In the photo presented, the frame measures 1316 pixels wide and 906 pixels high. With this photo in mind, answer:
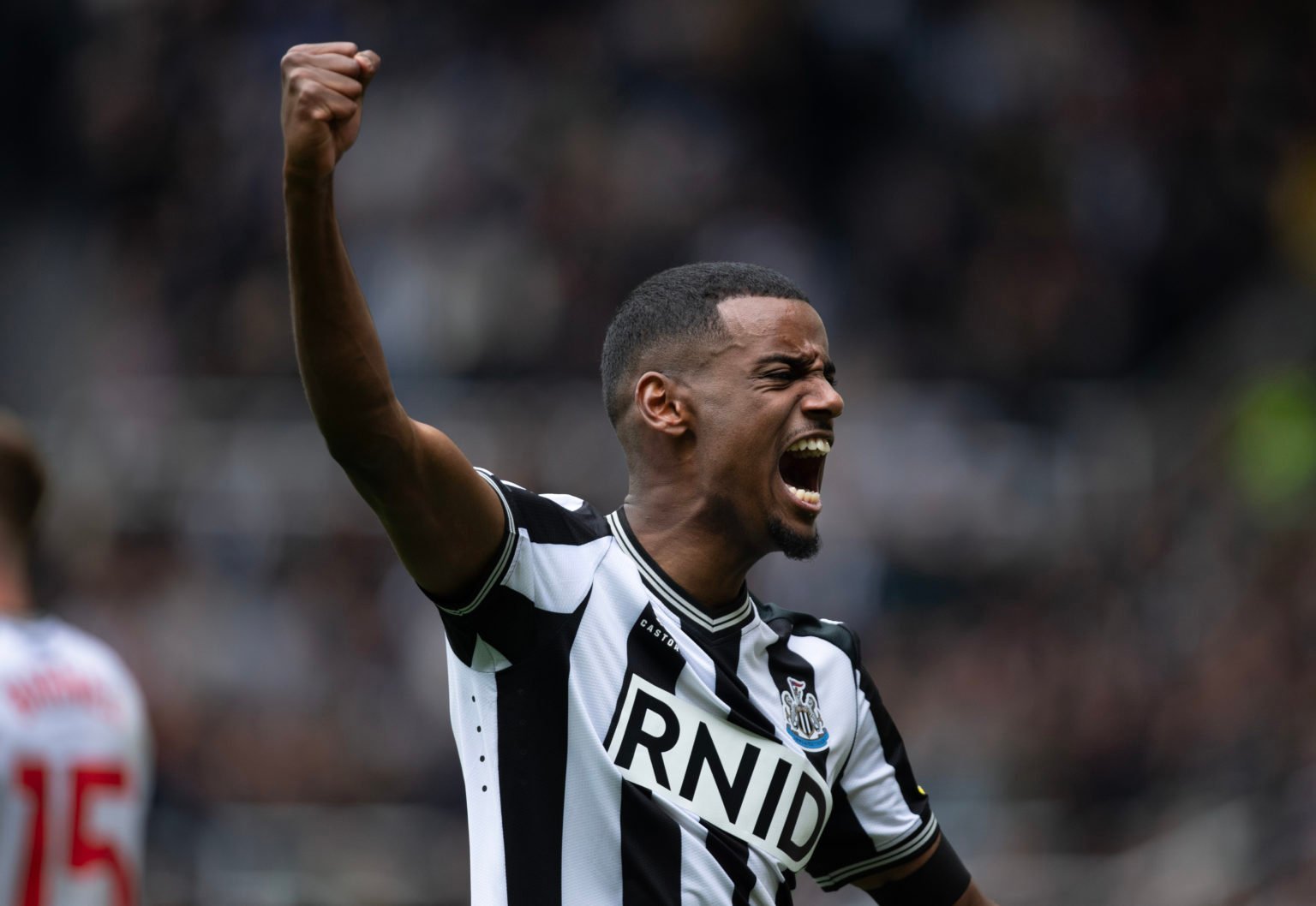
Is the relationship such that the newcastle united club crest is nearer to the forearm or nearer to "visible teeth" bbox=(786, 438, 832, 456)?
"visible teeth" bbox=(786, 438, 832, 456)

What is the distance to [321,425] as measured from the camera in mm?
2793

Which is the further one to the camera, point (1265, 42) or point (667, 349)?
point (1265, 42)

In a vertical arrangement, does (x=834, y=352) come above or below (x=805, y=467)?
below

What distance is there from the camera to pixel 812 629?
385cm

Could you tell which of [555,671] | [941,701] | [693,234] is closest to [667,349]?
[555,671]

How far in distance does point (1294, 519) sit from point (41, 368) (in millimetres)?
8615

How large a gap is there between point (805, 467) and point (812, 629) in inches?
14.5

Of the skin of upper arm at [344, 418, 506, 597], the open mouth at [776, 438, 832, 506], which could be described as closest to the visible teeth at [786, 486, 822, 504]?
the open mouth at [776, 438, 832, 506]

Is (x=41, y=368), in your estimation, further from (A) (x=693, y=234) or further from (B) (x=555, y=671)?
(B) (x=555, y=671)

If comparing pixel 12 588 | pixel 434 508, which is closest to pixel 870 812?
pixel 434 508

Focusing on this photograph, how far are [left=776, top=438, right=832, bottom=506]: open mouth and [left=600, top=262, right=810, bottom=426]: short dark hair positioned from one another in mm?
300

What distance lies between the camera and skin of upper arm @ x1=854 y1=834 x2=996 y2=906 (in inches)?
149

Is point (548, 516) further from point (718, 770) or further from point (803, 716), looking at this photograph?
point (803, 716)

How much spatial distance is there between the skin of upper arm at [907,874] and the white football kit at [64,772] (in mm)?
1749
